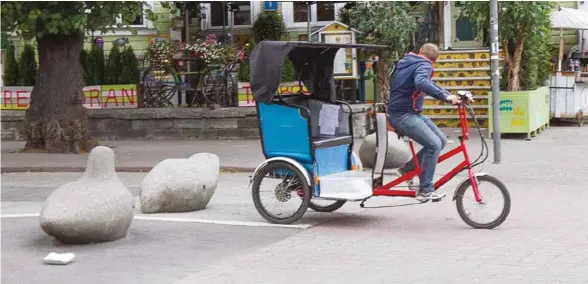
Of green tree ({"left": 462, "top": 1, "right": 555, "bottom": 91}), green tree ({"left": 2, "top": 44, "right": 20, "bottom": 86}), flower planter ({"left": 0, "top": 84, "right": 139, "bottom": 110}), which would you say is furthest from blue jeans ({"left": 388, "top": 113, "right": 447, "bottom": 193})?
green tree ({"left": 2, "top": 44, "right": 20, "bottom": 86})

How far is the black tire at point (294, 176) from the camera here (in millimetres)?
9461

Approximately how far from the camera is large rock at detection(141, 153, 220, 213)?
10266 millimetres

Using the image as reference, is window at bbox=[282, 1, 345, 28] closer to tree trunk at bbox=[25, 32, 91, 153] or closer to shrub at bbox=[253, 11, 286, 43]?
shrub at bbox=[253, 11, 286, 43]

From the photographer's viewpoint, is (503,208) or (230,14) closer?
(503,208)

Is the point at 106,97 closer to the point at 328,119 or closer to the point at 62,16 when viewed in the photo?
the point at 62,16

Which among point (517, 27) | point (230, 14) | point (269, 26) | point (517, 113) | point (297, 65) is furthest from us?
point (230, 14)

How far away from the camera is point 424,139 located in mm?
9258

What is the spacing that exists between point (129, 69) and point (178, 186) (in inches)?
476

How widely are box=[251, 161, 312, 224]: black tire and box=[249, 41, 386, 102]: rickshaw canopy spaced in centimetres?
65

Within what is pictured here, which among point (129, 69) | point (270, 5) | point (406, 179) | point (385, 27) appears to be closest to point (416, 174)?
point (406, 179)

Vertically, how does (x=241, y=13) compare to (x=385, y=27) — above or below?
above

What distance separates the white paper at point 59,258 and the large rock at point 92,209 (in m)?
0.43

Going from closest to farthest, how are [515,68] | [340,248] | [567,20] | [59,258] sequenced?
[59,258] → [340,248] → [515,68] → [567,20]

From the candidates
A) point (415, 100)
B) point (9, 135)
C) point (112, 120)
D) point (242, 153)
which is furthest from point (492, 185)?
point (9, 135)
